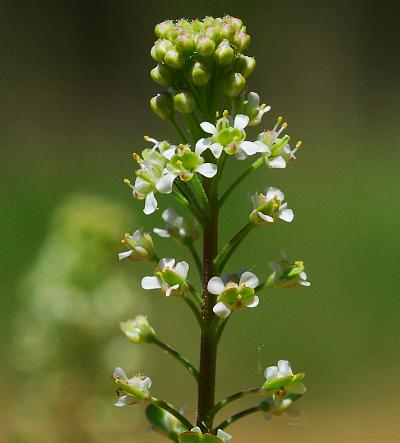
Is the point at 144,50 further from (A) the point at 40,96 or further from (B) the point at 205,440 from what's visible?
(B) the point at 205,440

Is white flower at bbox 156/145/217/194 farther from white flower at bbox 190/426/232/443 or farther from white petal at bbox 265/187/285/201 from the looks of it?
white flower at bbox 190/426/232/443

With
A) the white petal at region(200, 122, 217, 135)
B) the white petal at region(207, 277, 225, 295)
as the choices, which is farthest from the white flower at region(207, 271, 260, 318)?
the white petal at region(200, 122, 217, 135)

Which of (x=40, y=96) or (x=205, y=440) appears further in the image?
(x=40, y=96)

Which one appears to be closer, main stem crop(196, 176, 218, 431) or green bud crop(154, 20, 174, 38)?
main stem crop(196, 176, 218, 431)

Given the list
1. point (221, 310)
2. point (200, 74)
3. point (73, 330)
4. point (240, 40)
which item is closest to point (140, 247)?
point (221, 310)

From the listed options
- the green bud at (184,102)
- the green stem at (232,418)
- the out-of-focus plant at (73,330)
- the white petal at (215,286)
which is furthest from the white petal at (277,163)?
the out-of-focus plant at (73,330)

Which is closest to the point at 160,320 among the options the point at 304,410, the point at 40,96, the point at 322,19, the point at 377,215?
the point at 304,410
